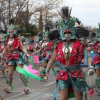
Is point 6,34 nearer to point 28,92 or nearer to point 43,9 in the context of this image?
point 28,92

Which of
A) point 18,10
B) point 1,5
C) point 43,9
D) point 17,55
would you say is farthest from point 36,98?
point 43,9

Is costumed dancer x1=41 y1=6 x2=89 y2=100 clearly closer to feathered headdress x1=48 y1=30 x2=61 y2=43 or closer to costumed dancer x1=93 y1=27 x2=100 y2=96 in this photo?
feathered headdress x1=48 y1=30 x2=61 y2=43

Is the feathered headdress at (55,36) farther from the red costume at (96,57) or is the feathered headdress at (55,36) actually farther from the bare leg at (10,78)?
the bare leg at (10,78)

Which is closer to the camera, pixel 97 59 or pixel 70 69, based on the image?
pixel 70 69

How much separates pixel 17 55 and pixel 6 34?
2.58 feet

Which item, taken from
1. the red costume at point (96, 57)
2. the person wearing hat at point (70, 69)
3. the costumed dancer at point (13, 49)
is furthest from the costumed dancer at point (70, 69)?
the costumed dancer at point (13, 49)

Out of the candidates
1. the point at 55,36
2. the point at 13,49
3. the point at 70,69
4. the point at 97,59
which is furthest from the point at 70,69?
the point at 13,49

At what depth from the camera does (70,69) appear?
19.4ft

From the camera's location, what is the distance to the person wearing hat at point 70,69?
19.2ft

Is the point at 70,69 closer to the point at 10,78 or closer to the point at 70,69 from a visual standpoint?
the point at 70,69

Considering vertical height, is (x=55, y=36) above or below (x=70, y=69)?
above

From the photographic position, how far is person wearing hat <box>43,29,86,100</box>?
5.86 metres

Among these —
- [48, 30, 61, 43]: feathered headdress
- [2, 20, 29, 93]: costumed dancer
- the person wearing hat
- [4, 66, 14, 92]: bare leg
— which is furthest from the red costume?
the person wearing hat

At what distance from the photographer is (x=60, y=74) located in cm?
593
